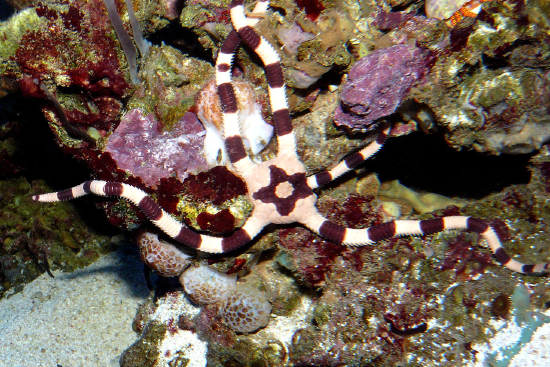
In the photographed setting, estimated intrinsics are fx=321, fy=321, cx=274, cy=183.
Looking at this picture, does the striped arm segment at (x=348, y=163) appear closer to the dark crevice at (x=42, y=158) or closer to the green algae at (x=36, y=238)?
the dark crevice at (x=42, y=158)

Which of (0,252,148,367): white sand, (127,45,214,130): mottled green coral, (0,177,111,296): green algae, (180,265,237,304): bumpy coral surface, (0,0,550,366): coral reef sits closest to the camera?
(0,0,550,366): coral reef

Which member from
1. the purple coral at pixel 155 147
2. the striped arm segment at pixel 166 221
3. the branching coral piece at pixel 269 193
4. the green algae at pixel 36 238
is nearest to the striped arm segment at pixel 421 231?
the branching coral piece at pixel 269 193

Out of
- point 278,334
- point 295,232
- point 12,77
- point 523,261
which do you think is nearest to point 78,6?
point 12,77

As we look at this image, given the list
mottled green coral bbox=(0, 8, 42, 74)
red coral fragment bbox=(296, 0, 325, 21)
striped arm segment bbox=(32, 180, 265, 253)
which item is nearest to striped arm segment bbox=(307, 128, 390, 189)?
striped arm segment bbox=(32, 180, 265, 253)

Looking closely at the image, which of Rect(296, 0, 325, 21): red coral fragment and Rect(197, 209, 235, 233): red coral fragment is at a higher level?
Rect(296, 0, 325, 21): red coral fragment

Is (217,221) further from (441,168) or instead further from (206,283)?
(441,168)

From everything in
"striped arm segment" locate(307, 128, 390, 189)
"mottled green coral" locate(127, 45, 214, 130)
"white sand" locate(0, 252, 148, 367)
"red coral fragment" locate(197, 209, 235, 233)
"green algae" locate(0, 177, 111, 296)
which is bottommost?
"white sand" locate(0, 252, 148, 367)

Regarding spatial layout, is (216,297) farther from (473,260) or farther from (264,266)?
(473,260)

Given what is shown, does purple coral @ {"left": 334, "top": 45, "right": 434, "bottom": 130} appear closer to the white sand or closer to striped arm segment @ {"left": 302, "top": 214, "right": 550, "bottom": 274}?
striped arm segment @ {"left": 302, "top": 214, "right": 550, "bottom": 274}
